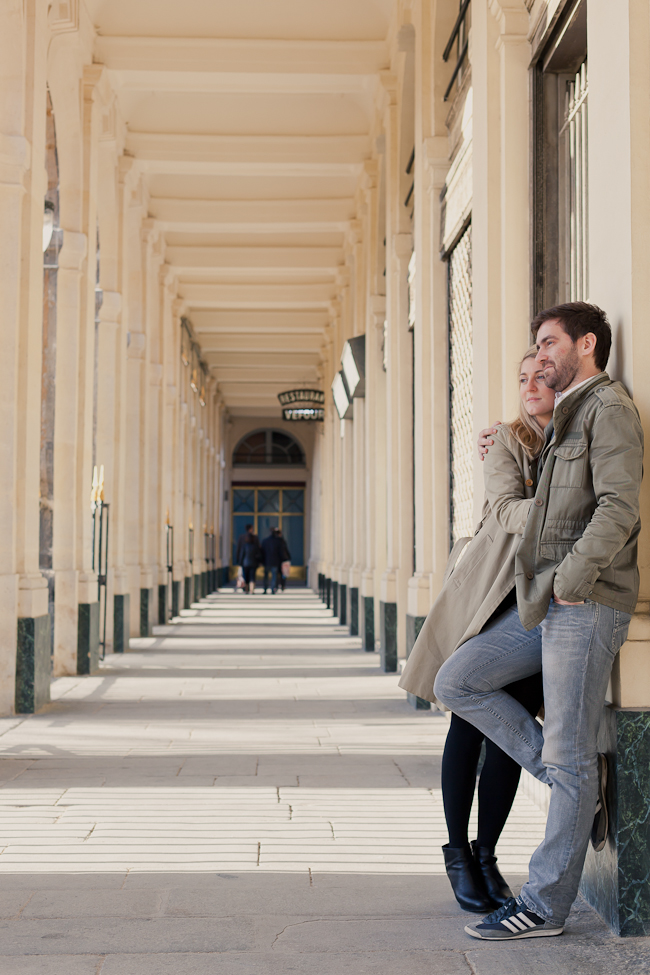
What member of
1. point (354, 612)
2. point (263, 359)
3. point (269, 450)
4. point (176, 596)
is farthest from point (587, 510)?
point (269, 450)

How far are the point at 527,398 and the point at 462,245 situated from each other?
4.49 meters

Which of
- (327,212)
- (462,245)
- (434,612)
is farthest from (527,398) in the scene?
(327,212)

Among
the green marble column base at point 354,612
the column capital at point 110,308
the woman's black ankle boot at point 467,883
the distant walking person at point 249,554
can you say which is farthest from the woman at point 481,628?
the distant walking person at point 249,554

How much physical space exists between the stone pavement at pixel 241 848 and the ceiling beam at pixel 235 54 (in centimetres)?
661

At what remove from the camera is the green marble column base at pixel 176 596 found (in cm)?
1870

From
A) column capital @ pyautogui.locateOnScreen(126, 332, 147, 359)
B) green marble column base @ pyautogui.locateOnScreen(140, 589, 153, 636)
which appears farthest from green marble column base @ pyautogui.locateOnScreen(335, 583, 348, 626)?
column capital @ pyautogui.locateOnScreen(126, 332, 147, 359)

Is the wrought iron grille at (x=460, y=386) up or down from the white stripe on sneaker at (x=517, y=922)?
up

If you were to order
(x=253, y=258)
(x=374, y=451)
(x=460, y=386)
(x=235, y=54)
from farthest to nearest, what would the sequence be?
(x=253, y=258) < (x=374, y=451) < (x=235, y=54) < (x=460, y=386)

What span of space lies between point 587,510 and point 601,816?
0.92m

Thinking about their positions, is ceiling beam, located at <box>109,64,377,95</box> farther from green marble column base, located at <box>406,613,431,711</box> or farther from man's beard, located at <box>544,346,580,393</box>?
man's beard, located at <box>544,346,580,393</box>

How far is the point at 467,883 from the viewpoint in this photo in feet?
10.8

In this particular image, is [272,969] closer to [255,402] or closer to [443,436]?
[443,436]

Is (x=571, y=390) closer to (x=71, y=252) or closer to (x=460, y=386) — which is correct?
(x=460, y=386)

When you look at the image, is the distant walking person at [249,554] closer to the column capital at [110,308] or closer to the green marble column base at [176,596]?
the green marble column base at [176,596]
